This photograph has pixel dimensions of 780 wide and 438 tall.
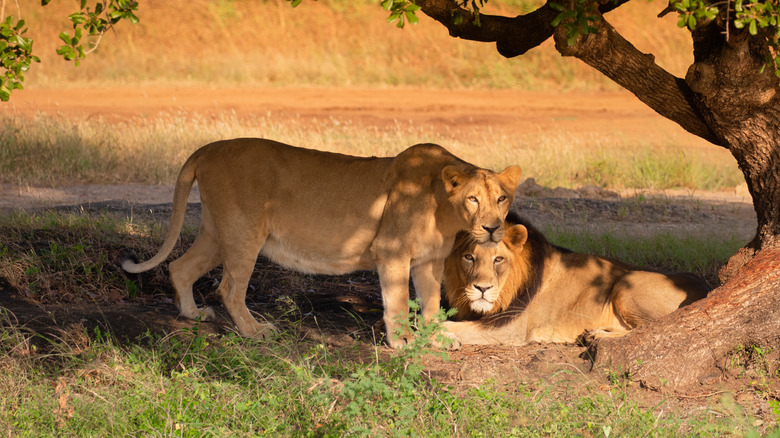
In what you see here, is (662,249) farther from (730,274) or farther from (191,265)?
(191,265)

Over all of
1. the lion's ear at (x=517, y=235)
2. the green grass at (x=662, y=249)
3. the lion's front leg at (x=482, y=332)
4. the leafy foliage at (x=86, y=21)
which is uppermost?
the leafy foliage at (x=86, y=21)

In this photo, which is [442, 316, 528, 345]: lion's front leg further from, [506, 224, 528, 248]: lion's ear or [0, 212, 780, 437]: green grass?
[0, 212, 780, 437]: green grass

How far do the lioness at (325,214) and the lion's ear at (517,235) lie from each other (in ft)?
0.95

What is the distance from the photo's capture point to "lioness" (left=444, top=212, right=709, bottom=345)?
5453 mm

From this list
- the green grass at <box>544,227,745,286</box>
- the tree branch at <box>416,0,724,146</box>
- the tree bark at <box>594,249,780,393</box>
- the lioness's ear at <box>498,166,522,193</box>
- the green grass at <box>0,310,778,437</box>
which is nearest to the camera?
the green grass at <box>0,310,778,437</box>

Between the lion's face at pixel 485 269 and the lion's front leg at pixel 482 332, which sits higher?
the lion's face at pixel 485 269

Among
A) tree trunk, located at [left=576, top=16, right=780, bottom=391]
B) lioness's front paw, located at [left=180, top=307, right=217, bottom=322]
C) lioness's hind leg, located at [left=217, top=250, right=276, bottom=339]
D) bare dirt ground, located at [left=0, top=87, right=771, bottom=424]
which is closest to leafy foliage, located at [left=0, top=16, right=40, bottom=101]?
bare dirt ground, located at [left=0, top=87, right=771, bottom=424]

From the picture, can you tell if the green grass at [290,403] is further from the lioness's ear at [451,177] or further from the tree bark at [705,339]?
the lioness's ear at [451,177]

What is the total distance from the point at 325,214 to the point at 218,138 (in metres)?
7.69

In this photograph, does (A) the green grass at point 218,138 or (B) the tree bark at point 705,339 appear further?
(A) the green grass at point 218,138

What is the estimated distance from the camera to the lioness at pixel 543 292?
17.9ft

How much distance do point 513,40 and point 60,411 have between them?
348 centimetres

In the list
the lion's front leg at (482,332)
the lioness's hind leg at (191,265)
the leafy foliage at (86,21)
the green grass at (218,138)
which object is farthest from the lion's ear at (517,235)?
the green grass at (218,138)

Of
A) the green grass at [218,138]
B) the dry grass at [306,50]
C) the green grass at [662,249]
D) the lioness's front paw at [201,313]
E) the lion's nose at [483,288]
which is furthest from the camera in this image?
the dry grass at [306,50]
